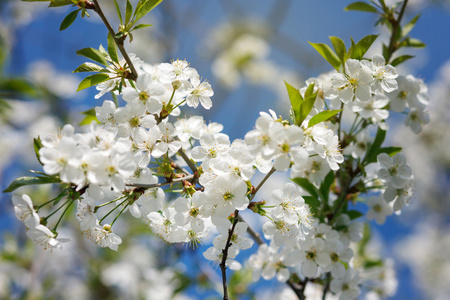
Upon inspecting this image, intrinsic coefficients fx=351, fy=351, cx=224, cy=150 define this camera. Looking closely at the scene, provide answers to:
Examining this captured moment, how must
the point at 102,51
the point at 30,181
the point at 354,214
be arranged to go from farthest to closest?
the point at 354,214, the point at 102,51, the point at 30,181

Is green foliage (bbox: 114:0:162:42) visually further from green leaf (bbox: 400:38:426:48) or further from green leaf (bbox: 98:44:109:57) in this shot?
green leaf (bbox: 400:38:426:48)

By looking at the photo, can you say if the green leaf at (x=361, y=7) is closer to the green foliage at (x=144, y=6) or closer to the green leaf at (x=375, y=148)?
the green leaf at (x=375, y=148)

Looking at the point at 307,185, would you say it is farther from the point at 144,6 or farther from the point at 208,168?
the point at 144,6

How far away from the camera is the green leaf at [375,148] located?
155 cm

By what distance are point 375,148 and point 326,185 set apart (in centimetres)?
28

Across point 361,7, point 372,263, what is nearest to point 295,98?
point 361,7

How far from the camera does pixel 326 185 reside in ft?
5.03

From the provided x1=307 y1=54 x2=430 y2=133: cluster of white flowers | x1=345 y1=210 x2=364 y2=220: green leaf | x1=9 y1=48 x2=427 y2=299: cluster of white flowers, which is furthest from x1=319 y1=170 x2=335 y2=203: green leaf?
x1=307 y1=54 x2=430 y2=133: cluster of white flowers

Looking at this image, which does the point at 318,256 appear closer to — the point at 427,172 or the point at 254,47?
the point at 254,47

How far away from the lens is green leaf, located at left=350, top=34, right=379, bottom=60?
53.5 inches

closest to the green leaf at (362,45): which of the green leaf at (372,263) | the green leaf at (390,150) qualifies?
the green leaf at (390,150)

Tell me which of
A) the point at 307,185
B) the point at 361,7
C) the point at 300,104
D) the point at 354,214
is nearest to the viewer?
the point at 300,104

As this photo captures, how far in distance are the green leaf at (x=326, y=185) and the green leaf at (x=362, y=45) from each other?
0.49 metres

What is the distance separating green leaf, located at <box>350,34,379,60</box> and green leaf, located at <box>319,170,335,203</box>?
489 mm
